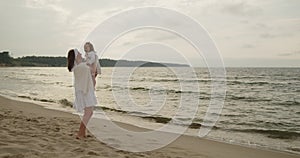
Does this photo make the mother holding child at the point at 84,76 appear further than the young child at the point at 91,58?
No

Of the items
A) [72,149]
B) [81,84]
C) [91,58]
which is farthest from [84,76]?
[72,149]

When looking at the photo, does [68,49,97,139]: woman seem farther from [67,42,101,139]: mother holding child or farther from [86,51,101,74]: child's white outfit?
[86,51,101,74]: child's white outfit

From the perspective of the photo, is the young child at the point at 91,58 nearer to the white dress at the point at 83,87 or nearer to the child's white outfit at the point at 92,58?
the child's white outfit at the point at 92,58

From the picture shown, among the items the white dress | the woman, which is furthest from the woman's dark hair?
the white dress

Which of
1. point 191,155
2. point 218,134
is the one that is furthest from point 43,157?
point 218,134

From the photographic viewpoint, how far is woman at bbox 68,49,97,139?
19.9ft

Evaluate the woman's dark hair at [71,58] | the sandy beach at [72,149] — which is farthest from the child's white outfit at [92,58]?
the sandy beach at [72,149]

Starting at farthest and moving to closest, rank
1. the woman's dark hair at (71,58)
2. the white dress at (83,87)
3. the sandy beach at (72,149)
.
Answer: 1. the woman's dark hair at (71,58)
2. the white dress at (83,87)
3. the sandy beach at (72,149)

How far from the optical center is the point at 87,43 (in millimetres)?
6293

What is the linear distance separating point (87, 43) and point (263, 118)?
1115cm

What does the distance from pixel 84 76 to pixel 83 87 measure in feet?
0.70

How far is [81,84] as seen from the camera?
6.07 meters

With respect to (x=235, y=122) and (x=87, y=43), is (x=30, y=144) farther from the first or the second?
(x=235, y=122)

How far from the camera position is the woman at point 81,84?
239 inches
